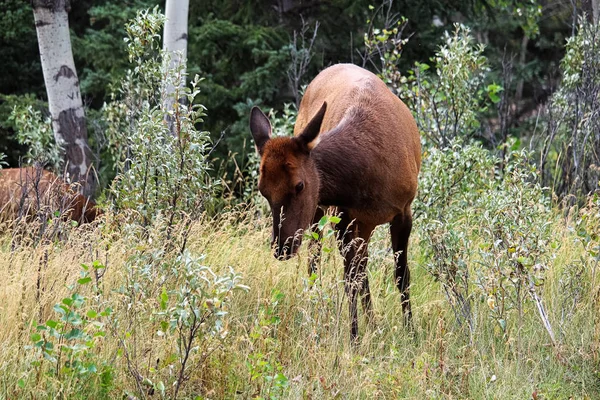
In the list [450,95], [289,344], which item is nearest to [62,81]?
[450,95]

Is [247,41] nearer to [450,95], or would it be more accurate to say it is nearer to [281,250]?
[450,95]

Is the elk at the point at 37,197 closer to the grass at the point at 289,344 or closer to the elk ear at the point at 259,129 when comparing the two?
the grass at the point at 289,344

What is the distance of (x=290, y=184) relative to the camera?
18.8ft

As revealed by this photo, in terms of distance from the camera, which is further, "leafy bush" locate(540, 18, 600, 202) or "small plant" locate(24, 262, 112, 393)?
"leafy bush" locate(540, 18, 600, 202)

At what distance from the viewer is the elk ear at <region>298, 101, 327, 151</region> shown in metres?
5.83

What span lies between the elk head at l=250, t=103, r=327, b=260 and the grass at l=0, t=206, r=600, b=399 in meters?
0.42

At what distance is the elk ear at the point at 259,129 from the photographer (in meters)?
6.16

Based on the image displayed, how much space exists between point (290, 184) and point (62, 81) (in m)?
4.82

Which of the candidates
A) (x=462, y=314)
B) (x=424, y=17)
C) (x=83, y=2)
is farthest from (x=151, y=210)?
(x=83, y=2)

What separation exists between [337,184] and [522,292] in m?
1.59

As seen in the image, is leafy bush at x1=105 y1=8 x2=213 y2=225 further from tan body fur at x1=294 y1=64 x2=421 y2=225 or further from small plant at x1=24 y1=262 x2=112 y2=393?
small plant at x1=24 y1=262 x2=112 y2=393

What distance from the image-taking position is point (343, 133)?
627cm

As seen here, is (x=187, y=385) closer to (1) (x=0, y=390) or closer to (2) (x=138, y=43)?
A: (1) (x=0, y=390)

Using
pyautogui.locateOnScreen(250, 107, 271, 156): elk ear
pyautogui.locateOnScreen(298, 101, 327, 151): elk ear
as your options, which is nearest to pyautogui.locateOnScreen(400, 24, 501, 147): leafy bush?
pyautogui.locateOnScreen(250, 107, 271, 156): elk ear
